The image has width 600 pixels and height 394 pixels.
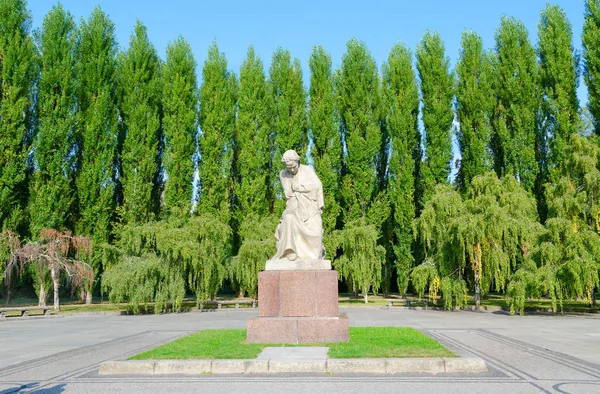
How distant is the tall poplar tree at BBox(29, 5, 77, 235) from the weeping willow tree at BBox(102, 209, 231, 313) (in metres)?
5.32

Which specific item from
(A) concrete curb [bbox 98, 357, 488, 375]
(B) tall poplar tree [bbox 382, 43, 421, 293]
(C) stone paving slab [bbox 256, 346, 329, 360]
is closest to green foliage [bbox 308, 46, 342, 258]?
(B) tall poplar tree [bbox 382, 43, 421, 293]

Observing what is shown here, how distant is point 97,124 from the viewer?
87.1ft

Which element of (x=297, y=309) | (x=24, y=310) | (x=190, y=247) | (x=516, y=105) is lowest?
(x=24, y=310)

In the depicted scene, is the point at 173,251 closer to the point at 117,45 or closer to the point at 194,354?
the point at 194,354

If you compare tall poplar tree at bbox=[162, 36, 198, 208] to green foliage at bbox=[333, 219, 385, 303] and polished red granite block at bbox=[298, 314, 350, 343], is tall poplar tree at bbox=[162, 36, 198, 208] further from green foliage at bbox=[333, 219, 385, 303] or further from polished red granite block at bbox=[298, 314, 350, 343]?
polished red granite block at bbox=[298, 314, 350, 343]

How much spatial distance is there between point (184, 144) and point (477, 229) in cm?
1697

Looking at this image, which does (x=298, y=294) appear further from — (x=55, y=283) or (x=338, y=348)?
(x=55, y=283)

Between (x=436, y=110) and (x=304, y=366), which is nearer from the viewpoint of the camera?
(x=304, y=366)

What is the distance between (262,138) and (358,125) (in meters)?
5.71

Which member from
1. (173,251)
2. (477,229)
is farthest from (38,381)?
(477,229)

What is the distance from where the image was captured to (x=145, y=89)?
92.9ft

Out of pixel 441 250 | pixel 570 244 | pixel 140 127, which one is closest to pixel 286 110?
pixel 140 127

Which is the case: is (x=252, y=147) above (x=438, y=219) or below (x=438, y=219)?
above

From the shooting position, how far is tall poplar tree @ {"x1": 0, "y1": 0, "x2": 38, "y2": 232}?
78.2ft
